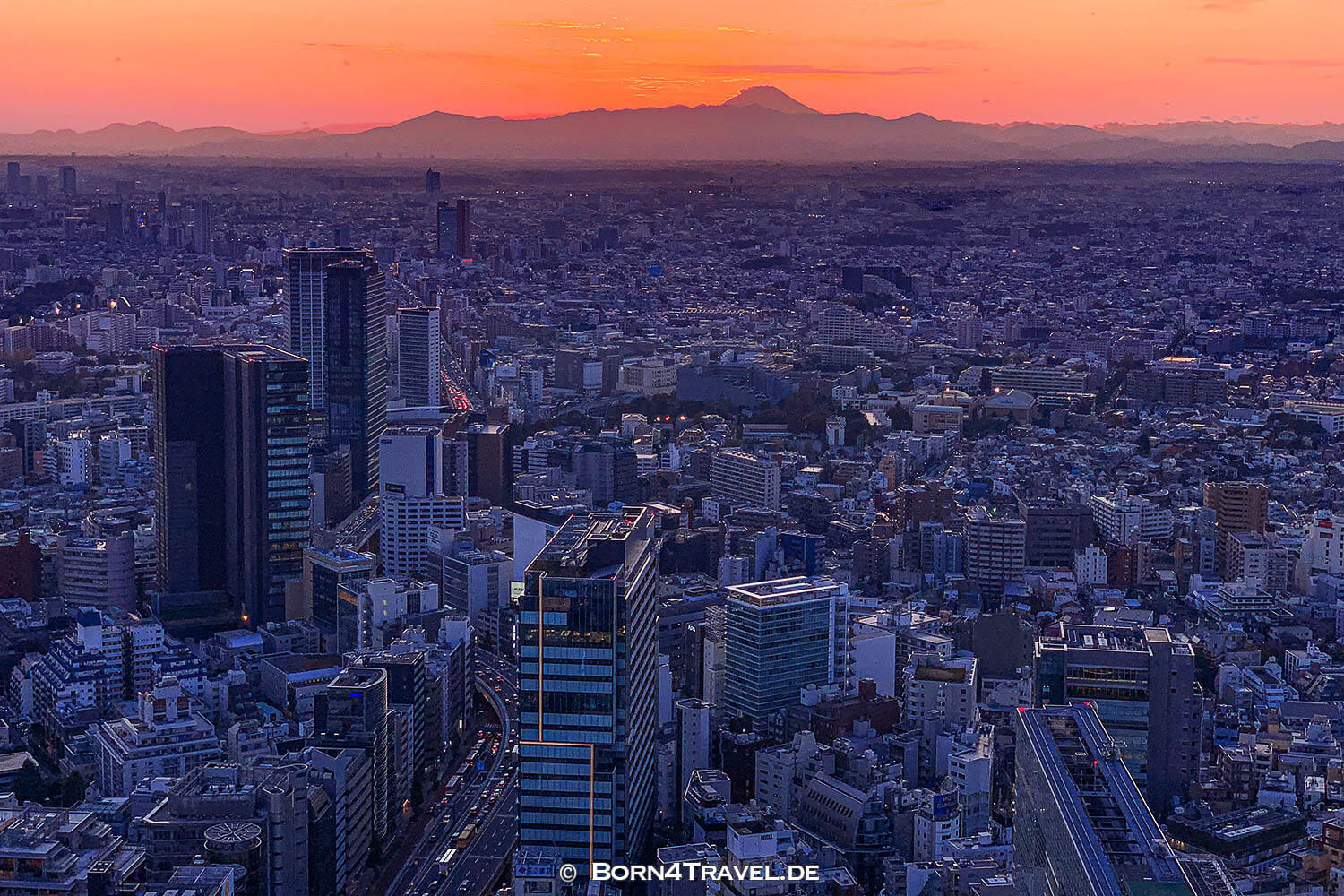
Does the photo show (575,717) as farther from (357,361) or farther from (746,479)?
(357,361)

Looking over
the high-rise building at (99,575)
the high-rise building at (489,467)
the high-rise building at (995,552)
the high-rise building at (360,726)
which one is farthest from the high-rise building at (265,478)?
the high-rise building at (995,552)

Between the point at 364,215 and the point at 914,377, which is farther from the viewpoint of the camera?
the point at 364,215

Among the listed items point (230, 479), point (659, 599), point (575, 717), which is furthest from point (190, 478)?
point (575, 717)

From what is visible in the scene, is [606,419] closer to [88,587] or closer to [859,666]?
[88,587]

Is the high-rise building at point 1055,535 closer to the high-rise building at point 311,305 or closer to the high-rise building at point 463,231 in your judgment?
the high-rise building at point 311,305

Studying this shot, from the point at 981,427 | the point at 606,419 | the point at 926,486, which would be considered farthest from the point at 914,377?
the point at 926,486
